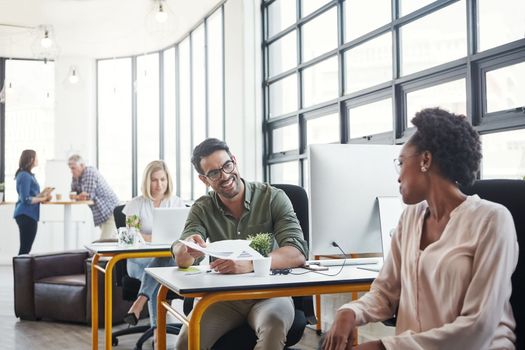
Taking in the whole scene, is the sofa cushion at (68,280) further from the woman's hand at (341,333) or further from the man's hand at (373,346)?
the man's hand at (373,346)

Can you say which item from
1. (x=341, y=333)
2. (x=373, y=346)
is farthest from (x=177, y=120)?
(x=373, y=346)

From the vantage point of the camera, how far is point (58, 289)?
478 cm

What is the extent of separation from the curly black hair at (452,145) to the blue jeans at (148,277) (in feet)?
8.24

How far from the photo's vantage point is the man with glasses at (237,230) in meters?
2.12

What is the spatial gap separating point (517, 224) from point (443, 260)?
0.78 ft

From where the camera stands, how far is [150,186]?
413 centimetres

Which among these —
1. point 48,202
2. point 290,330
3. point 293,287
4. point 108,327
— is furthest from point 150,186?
point 48,202

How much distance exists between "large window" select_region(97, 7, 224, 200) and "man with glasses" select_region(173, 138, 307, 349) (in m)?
4.34

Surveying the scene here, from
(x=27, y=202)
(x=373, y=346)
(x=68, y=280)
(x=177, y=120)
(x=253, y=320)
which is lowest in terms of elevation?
(x=68, y=280)

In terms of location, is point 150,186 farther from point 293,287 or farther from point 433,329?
point 433,329

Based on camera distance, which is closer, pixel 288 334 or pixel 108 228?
pixel 288 334

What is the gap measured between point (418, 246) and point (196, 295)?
2.16ft

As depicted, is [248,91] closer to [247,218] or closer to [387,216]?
[247,218]

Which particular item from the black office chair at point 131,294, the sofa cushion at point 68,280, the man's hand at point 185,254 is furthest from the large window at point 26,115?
the man's hand at point 185,254
